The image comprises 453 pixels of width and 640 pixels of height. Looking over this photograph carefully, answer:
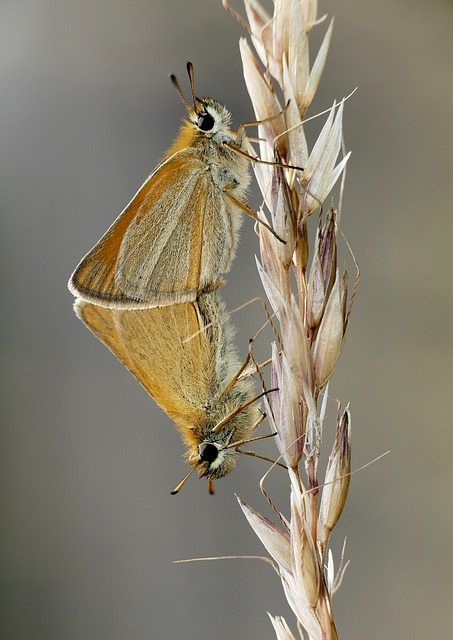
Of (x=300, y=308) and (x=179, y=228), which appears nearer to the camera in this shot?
(x=300, y=308)

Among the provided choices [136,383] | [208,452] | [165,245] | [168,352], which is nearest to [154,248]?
[165,245]

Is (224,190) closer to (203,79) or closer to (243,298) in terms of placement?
(243,298)

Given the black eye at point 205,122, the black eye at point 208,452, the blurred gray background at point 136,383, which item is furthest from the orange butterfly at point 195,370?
the blurred gray background at point 136,383

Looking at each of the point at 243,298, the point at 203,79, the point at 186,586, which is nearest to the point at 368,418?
the point at 243,298

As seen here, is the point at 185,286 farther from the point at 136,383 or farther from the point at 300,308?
the point at 136,383

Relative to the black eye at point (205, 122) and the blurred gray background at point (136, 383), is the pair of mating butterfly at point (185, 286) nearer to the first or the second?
the black eye at point (205, 122)

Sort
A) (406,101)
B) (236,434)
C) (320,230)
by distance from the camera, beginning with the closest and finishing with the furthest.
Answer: (320,230), (236,434), (406,101)

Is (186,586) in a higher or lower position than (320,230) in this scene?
lower
